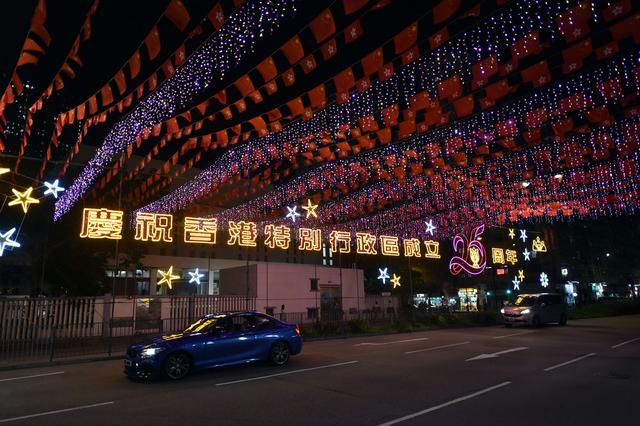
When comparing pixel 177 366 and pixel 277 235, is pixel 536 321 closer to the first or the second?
pixel 277 235

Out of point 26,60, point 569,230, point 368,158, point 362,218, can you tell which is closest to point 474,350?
point 368,158

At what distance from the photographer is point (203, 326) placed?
10.6 metres

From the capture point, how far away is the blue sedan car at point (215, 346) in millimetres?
9352

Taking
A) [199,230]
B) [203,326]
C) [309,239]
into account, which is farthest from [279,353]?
[309,239]

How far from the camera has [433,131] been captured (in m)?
15.2

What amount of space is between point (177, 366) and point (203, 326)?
4.30 feet

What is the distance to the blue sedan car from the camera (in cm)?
935

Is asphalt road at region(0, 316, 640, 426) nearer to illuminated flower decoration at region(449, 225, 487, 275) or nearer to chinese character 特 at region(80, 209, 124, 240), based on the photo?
chinese character 特 at region(80, 209, 124, 240)

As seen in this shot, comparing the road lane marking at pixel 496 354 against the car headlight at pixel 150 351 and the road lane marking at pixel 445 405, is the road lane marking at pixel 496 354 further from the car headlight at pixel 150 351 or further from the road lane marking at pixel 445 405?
the car headlight at pixel 150 351

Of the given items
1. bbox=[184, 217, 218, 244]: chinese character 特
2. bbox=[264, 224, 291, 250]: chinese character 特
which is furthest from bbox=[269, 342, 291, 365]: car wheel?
bbox=[264, 224, 291, 250]: chinese character 特

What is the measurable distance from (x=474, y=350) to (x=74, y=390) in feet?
38.0

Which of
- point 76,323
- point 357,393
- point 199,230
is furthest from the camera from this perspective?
point 199,230

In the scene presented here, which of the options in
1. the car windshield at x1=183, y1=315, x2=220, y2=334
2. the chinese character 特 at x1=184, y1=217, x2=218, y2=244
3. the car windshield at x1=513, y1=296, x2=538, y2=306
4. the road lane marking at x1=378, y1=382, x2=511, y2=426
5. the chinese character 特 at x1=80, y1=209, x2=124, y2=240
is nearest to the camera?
the road lane marking at x1=378, y1=382, x2=511, y2=426

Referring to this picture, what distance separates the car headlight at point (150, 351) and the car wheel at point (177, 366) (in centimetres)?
28
